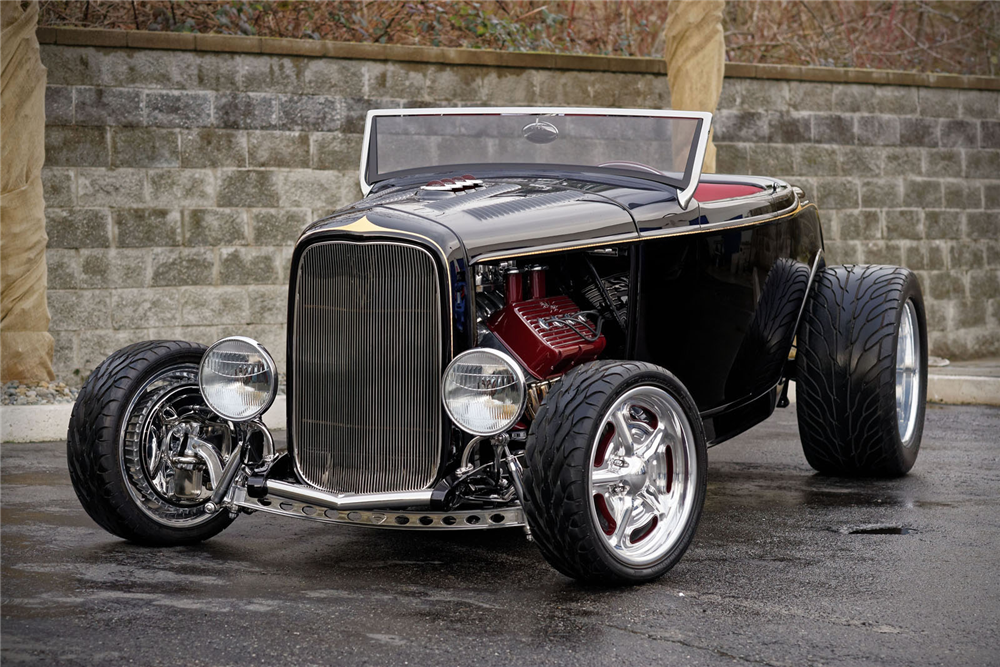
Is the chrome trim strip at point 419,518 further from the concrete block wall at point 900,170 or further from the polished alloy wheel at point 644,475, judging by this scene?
the concrete block wall at point 900,170

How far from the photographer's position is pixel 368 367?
4770 millimetres

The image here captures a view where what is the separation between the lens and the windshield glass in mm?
5852

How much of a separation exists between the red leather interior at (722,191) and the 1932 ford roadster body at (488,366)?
1.59ft

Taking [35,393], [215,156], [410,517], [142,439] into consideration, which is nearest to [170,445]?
[142,439]

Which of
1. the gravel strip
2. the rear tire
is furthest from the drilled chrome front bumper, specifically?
the gravel strip

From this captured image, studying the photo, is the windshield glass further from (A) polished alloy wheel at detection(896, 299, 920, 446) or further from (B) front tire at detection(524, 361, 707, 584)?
(A) polished alloy wheel at detection(896, 299, 920, 446)

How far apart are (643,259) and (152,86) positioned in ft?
18.4

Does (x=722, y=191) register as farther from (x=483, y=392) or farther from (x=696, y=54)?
(x=696, y=54)

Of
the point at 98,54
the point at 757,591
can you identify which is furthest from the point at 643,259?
the point at 98,54

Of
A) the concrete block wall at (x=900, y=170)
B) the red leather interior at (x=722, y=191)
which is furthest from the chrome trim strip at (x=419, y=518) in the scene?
the concrete block wall at (x=900, y=170)

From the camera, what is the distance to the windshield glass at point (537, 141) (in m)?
5.85

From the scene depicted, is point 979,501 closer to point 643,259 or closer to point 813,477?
point 813,477

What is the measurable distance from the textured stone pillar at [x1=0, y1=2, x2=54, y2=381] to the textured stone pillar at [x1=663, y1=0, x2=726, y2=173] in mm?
4985

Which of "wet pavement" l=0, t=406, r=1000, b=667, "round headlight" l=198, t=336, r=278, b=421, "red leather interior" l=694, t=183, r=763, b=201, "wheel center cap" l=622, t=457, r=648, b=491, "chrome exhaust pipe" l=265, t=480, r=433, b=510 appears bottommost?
"wet pavement" l=0, t=406, r=1000, b=667
